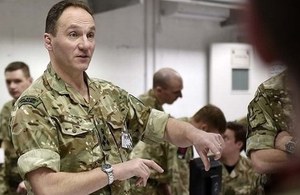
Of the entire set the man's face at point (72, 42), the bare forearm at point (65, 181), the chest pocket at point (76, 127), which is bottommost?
the bare forearm at point (65, 181)

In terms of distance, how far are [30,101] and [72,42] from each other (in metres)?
0.27

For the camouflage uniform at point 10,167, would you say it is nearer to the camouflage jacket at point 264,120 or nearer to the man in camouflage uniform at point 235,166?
the man in camouflage uniform at point 235,166

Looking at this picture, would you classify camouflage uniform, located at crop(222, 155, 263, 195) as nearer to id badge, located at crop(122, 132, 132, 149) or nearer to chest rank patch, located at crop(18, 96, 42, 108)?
id badge, located at crop(122, 132, 132, 149)

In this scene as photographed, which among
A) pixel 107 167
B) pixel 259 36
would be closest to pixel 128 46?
pixel 107 167

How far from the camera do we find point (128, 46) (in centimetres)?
462

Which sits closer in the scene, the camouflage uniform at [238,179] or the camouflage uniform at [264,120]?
the camouflage uniform at [264,120]

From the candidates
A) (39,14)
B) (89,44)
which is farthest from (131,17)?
(89,44)

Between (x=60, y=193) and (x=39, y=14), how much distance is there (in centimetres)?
289

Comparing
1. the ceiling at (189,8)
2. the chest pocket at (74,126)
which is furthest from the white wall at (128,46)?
the chest pocket at (74,126)

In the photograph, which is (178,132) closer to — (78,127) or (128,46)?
(78,127)

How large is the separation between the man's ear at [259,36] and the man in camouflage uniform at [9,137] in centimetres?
258

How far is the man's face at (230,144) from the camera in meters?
2.70

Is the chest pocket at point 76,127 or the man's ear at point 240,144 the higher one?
the chest pocket at point 76,127

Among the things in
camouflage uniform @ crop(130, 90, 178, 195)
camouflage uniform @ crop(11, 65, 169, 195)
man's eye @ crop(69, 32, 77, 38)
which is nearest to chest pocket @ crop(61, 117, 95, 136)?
camouflage uniform @ crop(11, 65, 169, 195)
